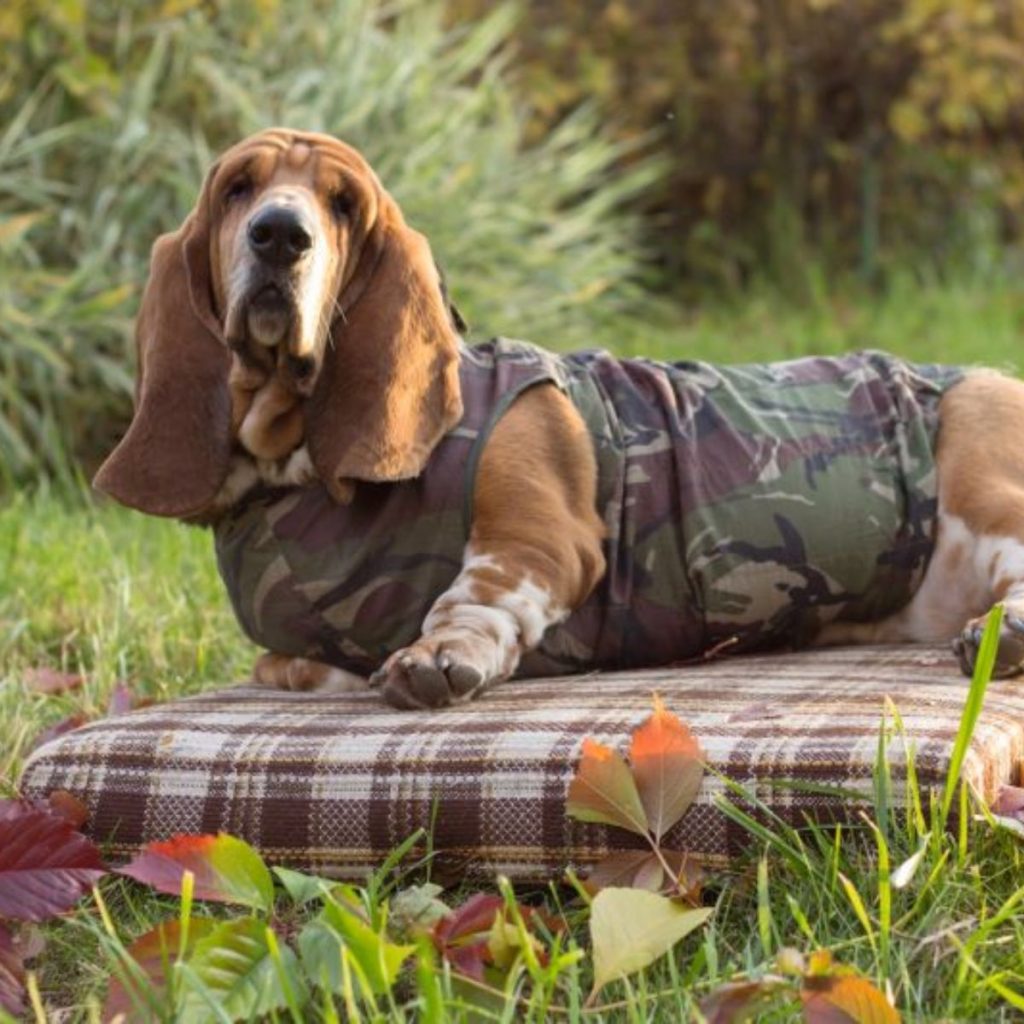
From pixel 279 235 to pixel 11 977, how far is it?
4.48 ft

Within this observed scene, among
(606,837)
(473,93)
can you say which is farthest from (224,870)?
(473,93)

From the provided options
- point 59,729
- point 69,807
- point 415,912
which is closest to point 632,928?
point 415,912

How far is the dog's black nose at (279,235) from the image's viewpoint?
3373 millimetres

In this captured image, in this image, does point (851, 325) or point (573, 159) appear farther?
point (851, 325)

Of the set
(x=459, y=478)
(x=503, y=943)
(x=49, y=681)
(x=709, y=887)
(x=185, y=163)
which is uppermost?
(x=185, y=163)

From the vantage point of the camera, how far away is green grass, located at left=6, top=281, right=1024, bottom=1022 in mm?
2381

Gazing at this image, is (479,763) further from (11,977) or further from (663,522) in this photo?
(663,522)

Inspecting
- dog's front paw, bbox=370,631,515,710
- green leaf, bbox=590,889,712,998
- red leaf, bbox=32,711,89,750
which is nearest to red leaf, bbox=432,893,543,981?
green leaf, bbox=590,889,712,998

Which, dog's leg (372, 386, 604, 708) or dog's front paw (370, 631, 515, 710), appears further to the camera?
dog's leg (372, 386, 604, 708)

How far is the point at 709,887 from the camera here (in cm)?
279

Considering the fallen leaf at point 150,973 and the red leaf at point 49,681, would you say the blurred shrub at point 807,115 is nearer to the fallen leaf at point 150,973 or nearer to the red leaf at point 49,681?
the red leaf at point 49,681

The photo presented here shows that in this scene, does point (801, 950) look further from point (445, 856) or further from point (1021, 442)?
point (1021, 442)

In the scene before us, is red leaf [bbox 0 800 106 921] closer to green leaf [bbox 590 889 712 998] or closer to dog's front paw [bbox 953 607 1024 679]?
green leaf [bbox 590 889 712 998]

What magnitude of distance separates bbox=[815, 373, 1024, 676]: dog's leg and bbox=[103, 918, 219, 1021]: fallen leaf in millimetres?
1744
